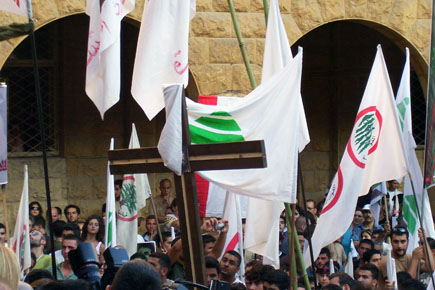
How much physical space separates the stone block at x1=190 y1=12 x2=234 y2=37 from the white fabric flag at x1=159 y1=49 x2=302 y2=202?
5.89m

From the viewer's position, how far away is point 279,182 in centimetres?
684

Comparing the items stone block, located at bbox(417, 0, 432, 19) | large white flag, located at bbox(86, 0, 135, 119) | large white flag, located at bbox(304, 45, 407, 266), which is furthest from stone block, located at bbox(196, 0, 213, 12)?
large white flag, located at bbox(304, 45, 407, 266)

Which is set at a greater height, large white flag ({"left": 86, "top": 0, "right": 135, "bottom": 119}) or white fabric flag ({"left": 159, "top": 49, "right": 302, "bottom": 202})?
large white flag ({"left": 86, "top": 0, "right": 135, "bottom": 119})

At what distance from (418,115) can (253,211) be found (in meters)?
8.70

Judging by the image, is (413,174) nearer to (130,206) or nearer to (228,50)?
(130,206)

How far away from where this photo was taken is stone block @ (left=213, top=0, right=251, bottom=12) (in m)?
13.1

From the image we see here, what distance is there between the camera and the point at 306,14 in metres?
13.5

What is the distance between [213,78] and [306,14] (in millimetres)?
1527

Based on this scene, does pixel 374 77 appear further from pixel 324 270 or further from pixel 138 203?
pixel 138 203

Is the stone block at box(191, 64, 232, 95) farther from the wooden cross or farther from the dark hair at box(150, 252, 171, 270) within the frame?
the wooden cross

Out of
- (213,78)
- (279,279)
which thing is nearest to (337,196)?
(279,279)

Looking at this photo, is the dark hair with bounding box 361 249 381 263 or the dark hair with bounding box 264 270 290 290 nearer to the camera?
the dark hair with bounding box 264 270 290 290

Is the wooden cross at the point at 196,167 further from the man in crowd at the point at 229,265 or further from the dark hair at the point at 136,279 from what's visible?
the man in crowd at the point at 229,265

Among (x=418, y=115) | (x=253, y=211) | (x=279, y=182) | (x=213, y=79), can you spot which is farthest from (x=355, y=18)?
(x=279, y=182)
